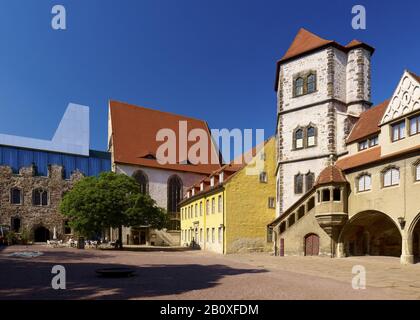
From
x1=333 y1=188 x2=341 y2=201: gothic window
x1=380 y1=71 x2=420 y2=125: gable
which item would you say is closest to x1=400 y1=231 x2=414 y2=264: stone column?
x1=333 y1=188 x2=341 y2=201: gothic window

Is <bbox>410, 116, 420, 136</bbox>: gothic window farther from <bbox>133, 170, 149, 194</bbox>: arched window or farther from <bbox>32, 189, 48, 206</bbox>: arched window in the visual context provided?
<bbox>32, 189, 48, 206</bbox>: arched window

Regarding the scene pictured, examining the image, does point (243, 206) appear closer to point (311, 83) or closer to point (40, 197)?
point (311, 83)

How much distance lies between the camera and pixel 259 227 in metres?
34.5

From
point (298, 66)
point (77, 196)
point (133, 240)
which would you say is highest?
point (298, 66)

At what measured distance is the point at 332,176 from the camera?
26.5 meters

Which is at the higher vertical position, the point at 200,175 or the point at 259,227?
the point at 200,175

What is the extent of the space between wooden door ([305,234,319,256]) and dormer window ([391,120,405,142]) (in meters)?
8.91

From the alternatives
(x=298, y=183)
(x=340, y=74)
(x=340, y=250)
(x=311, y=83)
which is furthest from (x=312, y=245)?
(x=340, y=74)

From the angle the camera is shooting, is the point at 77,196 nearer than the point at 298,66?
No

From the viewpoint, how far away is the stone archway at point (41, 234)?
53338 millimetres
